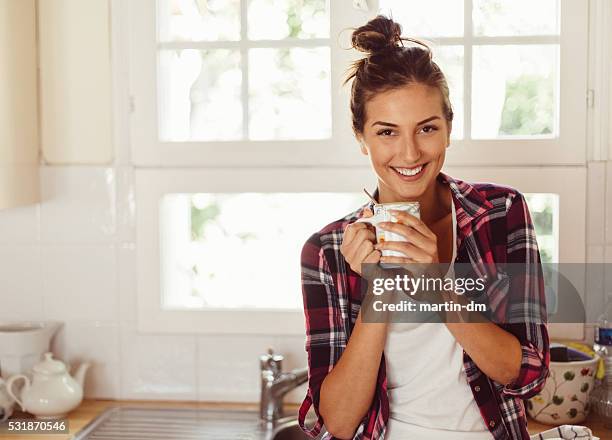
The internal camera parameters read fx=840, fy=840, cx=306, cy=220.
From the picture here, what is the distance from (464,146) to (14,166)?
1059 mm

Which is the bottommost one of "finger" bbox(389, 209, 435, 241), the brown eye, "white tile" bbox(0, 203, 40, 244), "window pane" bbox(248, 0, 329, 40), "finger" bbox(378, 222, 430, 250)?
"white tile" bbox(0, 203, 40, 244)

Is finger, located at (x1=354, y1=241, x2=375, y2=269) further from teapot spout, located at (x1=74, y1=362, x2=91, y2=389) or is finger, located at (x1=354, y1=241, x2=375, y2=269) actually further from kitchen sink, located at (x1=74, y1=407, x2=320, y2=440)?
teapot spout, located at (x1=74, y1=362, x2=91, y2=389)

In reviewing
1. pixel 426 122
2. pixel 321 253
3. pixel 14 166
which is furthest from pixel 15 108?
pixel 426 122

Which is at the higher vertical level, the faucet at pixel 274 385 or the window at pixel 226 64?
the window at pixel 226 64

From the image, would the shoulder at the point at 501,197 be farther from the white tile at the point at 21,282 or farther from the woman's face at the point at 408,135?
the white tile at the point at 21,282

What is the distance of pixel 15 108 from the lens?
199cm

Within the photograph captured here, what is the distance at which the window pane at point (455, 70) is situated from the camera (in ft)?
6.55

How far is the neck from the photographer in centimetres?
147

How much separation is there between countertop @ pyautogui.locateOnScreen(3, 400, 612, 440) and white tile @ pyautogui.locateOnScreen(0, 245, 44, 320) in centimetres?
27

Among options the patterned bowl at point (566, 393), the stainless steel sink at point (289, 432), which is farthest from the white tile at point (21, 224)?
the patterned bowl at point (566, 393)

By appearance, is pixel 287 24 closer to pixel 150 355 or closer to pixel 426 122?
pixel 150 355

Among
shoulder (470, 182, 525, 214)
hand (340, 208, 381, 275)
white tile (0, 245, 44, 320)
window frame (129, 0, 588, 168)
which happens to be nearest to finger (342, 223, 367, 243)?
hand (340, 208, 381, 275)

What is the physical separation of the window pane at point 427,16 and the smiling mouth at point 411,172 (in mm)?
711

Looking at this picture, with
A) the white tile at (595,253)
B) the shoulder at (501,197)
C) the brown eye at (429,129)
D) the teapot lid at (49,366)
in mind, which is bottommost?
the teapot lid at (49,366)
